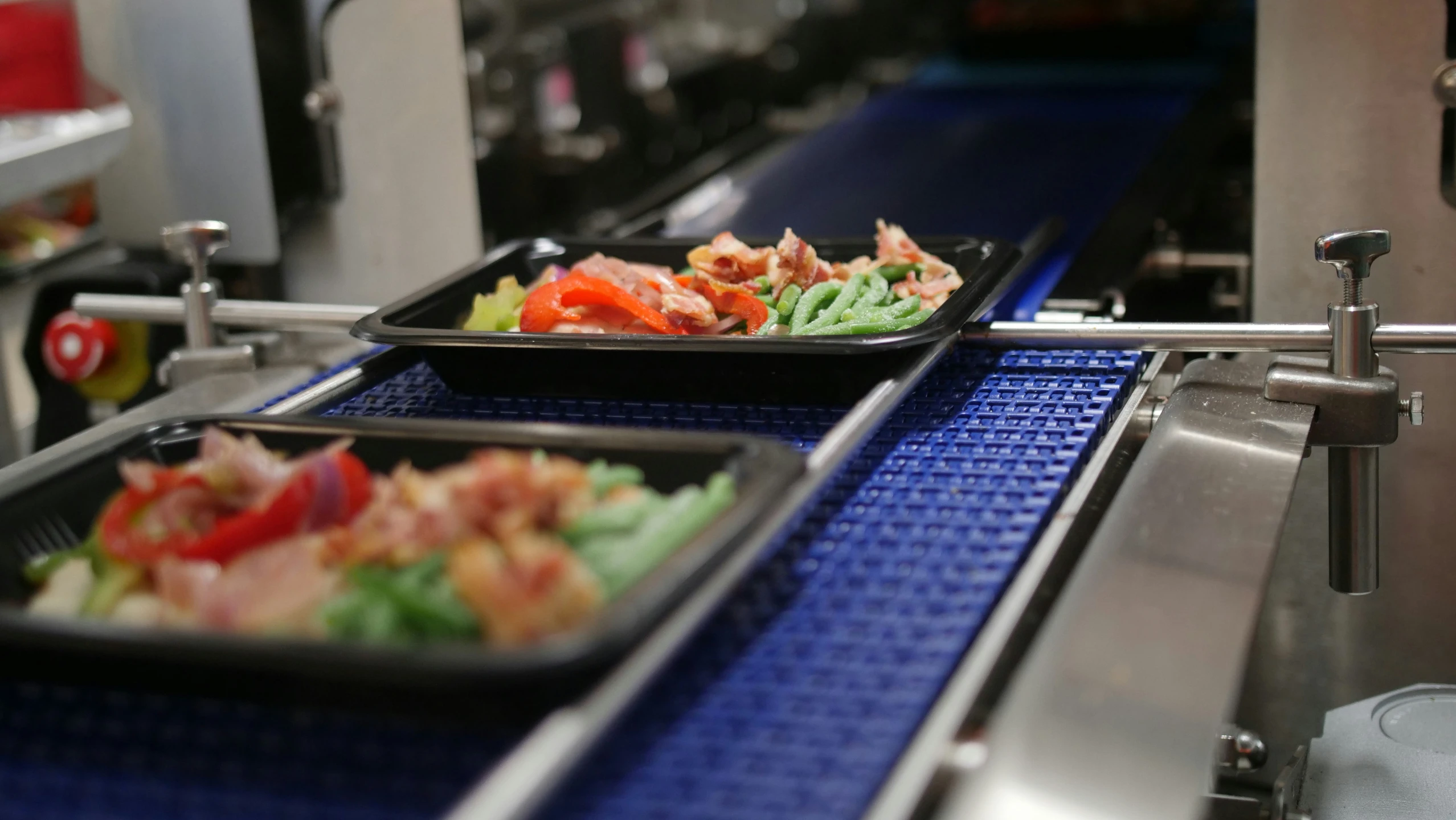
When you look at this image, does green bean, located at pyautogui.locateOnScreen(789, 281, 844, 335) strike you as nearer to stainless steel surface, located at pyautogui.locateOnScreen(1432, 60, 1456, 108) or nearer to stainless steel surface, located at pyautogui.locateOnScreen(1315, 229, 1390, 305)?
stainless steel surface, located at pyautogui.locateOnScreen(1315, 229, 1390, 305)

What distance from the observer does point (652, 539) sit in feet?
2.77

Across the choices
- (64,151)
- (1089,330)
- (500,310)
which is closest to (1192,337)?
(1089,330)

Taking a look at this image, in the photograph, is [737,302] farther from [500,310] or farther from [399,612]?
[399,612]

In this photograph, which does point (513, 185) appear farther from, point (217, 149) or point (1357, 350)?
point (1357, 350)

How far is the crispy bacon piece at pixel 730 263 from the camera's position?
4.58 ft

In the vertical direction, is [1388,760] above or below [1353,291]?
below

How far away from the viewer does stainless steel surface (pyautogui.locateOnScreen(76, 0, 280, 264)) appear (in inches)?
73.1

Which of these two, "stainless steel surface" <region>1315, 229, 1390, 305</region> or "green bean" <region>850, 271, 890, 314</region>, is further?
"green bean" <region>850, 271, 890, 314</region>

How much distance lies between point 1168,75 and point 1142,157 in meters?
0.67

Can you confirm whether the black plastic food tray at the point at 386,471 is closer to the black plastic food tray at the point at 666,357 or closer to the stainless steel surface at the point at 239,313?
the black plastic food tray at the point at 666,357

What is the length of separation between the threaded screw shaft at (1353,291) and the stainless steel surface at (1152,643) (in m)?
0.12

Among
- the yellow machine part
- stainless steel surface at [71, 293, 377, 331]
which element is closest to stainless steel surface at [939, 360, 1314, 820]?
stainless steel surface at [71, 293, 377, 331]

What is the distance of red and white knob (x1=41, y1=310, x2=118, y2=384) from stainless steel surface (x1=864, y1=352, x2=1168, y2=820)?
3.85 ft

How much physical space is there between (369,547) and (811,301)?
2.02ft
